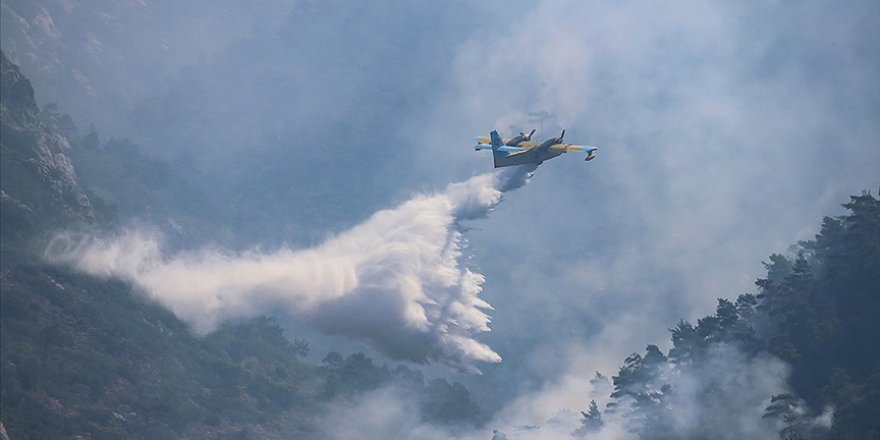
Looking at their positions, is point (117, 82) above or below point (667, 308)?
above

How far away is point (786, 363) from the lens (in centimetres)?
7888

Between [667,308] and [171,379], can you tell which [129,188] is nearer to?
[171,379]

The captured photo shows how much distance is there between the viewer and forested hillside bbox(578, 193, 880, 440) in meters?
73.1

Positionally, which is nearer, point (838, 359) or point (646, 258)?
point (838, 359)

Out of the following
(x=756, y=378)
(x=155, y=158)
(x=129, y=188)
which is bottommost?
(x=756, y=378)

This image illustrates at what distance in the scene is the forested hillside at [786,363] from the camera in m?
73.1

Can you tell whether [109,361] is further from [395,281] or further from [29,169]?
[395,281]

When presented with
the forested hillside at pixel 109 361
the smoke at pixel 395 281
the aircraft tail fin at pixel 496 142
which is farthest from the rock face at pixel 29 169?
the aircraft tail fin at pixel 496 142

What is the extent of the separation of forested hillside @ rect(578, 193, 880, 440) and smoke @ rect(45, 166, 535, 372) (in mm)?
20608

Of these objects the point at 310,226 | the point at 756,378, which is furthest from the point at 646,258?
the point at 756,378

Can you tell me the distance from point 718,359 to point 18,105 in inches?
3253

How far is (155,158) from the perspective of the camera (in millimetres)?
174625

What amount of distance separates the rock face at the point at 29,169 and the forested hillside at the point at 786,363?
61.7 m

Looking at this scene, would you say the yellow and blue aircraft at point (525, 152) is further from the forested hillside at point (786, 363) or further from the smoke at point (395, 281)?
the forested hillside at point (786, 363)
